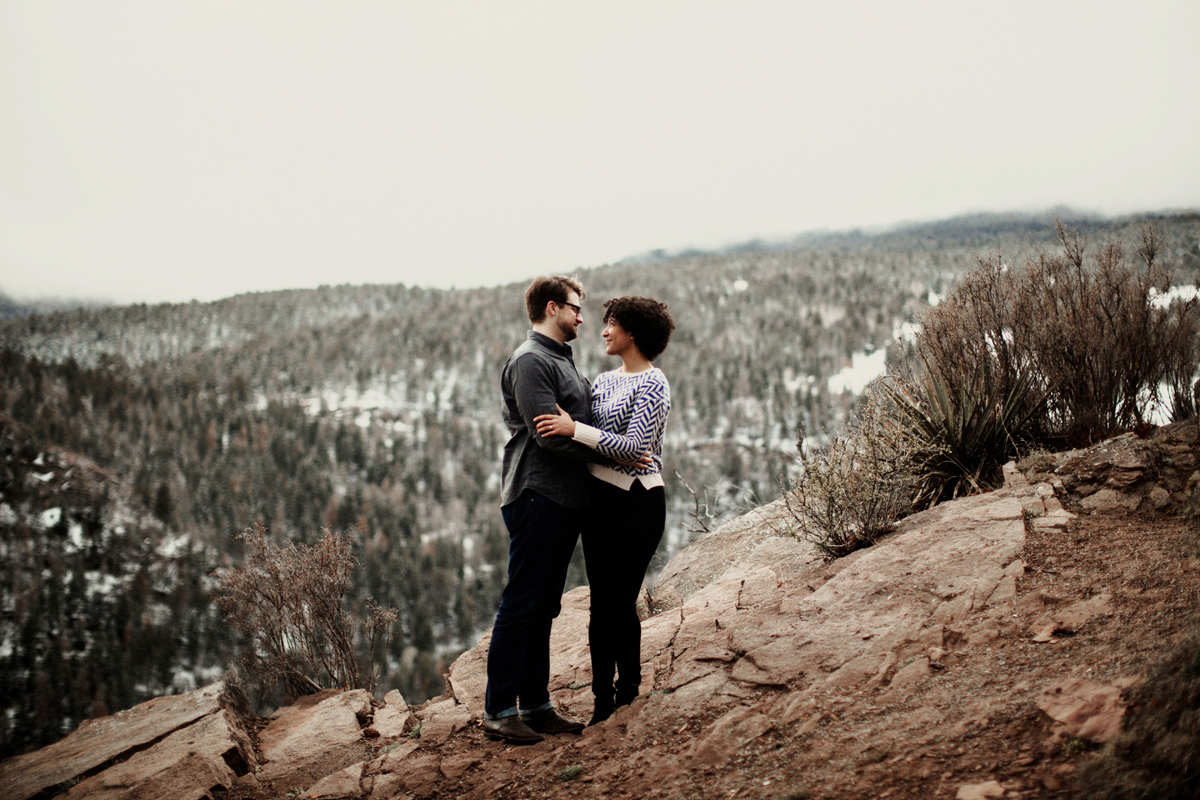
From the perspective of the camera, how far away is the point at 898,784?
175 cm

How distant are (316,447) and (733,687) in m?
94.3

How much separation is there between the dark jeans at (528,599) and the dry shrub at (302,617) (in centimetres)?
333

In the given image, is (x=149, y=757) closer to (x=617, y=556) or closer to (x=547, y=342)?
(x=617, y=556)

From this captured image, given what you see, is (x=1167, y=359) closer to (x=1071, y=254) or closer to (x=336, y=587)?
(x=1071, y=254)

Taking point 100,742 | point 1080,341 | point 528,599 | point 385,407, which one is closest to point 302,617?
point 100,742

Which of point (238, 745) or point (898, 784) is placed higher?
point (898, 784)

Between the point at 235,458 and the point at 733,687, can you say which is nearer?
the point at 733,687

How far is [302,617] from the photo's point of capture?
5.89 metres

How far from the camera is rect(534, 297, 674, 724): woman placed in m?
2.59

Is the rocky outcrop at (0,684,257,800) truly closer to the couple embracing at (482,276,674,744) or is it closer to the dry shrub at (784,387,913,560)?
the couple embracing at (482,276,674,744)

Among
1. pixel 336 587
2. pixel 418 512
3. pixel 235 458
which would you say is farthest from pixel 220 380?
pixel 336 587

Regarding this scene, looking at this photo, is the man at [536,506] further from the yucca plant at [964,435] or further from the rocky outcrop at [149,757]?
the yucca plant at [964,435]

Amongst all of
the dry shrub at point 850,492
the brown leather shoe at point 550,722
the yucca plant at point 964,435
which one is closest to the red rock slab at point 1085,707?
the brown leather shoe at point 550,722

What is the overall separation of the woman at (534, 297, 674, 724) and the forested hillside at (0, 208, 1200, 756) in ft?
143
